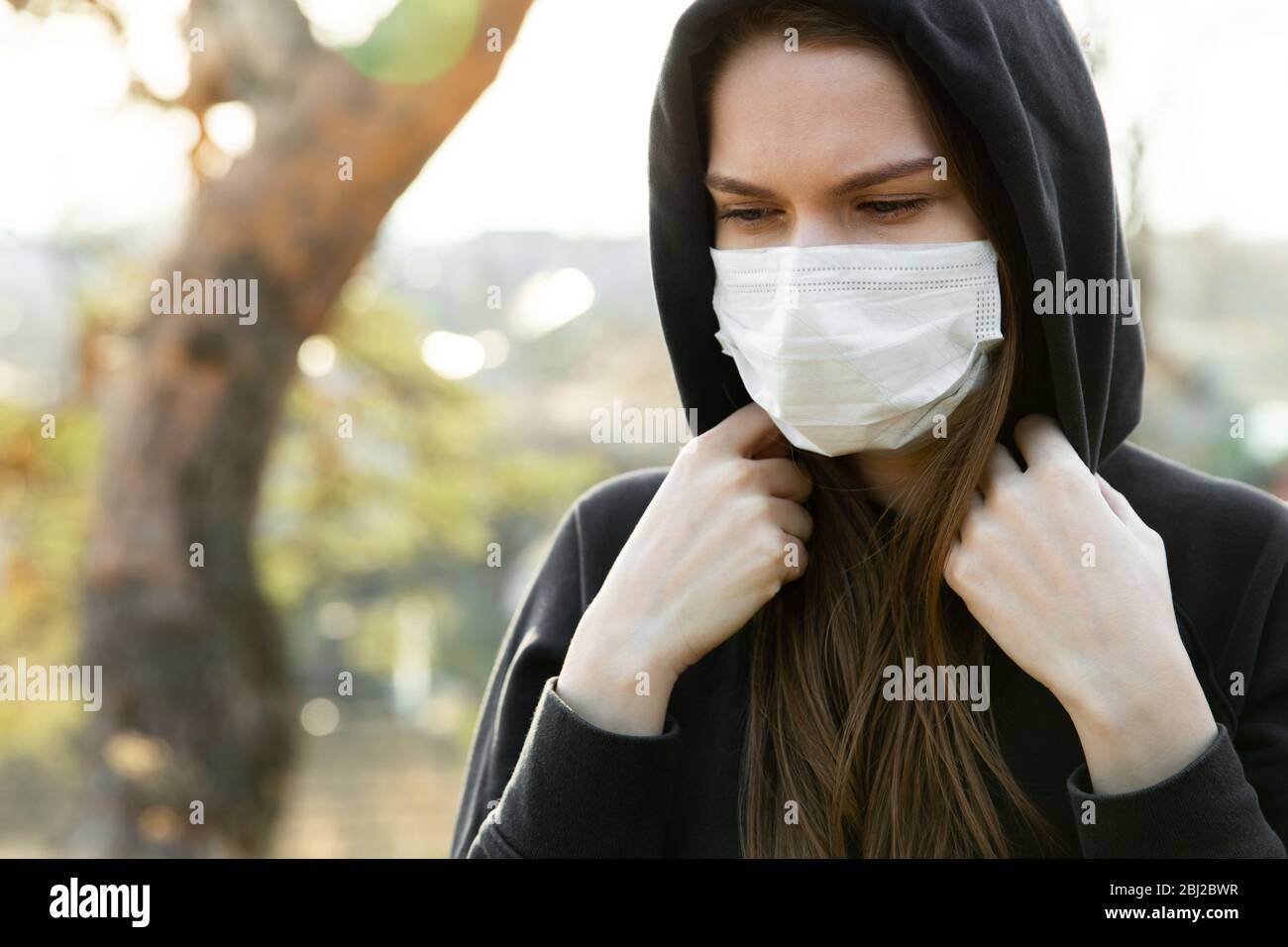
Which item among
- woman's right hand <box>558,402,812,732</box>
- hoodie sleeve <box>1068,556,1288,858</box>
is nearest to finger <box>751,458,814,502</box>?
woman's right hand <box>558,402,812,732</box>

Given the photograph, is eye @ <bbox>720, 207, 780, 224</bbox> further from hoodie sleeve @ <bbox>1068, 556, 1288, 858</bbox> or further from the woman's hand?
hoodie sleeve @ <bbox>1068, 556, 1288, 858</bbox>

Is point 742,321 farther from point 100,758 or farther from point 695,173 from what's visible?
point 100,758

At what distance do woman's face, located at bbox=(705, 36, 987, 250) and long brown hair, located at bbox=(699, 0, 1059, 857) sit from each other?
0.9 inches

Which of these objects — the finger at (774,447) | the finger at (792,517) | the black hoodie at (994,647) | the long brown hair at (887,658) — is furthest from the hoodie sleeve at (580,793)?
the finger at (774,447)

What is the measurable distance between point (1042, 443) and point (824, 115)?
484mm

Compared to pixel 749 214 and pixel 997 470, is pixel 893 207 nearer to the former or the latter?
pixel 749 214

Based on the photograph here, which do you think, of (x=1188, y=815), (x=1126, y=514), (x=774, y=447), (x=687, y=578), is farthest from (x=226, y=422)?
(x=1188, y=815)

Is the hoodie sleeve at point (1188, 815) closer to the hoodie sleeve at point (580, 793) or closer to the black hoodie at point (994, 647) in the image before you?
the black hoodie at point (994, 647)

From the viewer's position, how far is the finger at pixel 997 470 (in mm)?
1465

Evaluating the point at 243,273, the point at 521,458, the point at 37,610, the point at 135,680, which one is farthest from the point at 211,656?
the point at 521,458

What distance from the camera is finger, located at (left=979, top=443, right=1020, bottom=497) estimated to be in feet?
4.81

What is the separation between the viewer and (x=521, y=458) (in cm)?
879

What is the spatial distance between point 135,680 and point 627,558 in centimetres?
345

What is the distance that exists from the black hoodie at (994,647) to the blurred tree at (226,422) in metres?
2.71
